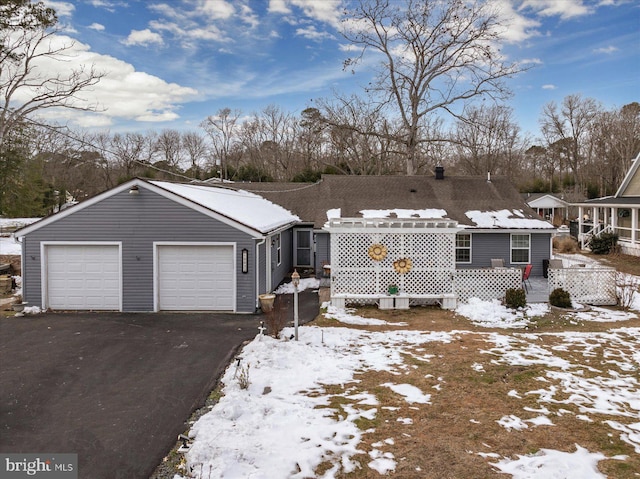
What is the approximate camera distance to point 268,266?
1251 cm

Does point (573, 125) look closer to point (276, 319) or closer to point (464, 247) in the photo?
point (464, 247)

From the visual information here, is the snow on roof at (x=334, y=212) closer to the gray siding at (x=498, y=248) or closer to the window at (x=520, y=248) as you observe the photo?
the gray siding at (x=498, y=248)

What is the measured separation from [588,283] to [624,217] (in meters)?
15.5

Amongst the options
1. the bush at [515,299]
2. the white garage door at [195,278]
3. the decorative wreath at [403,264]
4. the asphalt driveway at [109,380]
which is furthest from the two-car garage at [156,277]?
the bush at [515,299]

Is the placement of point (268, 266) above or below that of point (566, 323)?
above

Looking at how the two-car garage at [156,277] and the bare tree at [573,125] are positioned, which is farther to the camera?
the bare tree at [573,125]

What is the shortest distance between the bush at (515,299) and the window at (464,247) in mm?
4638

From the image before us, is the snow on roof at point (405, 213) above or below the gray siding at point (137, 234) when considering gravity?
above

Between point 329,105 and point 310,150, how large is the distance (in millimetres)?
7667

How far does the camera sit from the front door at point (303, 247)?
18.2m

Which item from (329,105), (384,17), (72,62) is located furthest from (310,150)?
(72,62)

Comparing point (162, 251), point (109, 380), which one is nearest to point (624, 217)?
point (162, 251)

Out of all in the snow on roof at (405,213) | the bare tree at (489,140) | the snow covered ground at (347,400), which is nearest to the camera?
the snow covered ground at (347,400)

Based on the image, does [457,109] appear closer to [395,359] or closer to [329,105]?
[329,105]
